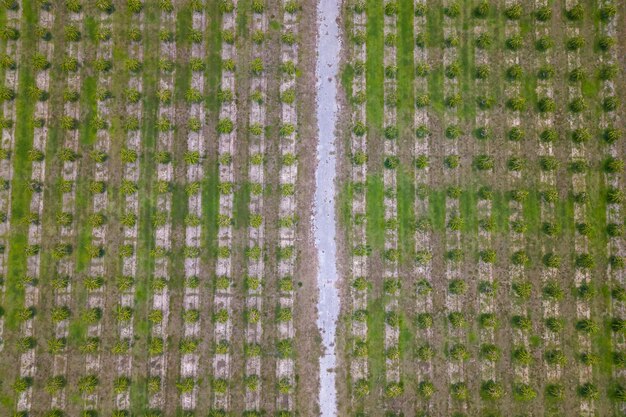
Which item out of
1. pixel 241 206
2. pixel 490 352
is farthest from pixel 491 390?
pixel 241 206

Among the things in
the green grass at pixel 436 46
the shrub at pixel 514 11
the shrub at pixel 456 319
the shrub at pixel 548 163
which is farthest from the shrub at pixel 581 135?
the shrub at pixel 456 319

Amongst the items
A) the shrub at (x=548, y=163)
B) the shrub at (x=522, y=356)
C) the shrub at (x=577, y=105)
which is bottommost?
the shrub at (x=522, y=356)

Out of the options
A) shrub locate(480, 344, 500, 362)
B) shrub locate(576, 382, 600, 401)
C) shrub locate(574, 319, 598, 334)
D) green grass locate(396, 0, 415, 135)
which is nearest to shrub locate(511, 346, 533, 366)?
shrub locate(480, 344, 500, 362)

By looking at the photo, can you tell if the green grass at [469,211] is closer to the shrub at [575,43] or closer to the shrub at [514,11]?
the shrub at [575,43]

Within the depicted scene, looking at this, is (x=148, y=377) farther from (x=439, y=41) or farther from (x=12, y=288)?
(x=439, y=41)

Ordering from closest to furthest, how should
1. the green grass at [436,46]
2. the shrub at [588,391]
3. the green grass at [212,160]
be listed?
the shrub at [588,391] → the green grass at [212,160] → the green grass at [436,46]

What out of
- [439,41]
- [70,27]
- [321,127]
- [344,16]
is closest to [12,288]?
[70,27]

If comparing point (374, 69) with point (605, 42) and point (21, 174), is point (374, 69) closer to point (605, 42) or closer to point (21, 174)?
point (605, 42)

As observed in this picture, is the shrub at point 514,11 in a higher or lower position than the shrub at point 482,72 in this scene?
higher
